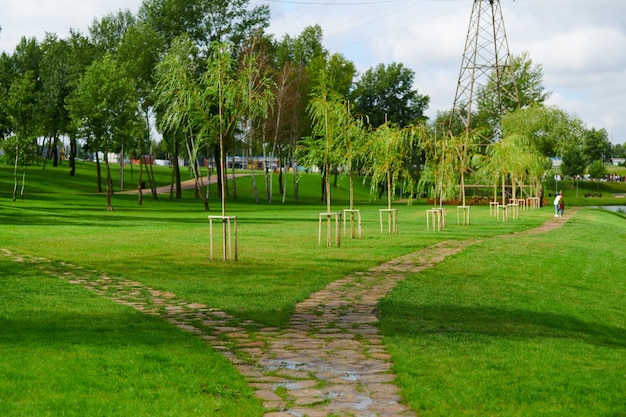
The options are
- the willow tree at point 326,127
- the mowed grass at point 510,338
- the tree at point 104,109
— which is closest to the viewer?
the mowed grass at point 510,338

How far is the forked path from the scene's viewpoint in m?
8.11

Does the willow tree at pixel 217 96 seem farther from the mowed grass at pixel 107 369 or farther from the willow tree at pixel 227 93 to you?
the mowed grass at pixel 107 369

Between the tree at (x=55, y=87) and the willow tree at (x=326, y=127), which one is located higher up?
the tree at (x=55, y=87)

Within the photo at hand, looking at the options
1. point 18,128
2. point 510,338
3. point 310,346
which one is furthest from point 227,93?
point 18,128

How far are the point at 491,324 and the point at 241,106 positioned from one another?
11.0 metres

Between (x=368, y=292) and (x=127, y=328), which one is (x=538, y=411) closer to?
(x=127, y=328)

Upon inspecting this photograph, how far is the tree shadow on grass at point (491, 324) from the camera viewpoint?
1190 centimetres

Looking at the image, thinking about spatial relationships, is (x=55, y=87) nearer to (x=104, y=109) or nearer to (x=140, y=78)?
(x=140, y=78)

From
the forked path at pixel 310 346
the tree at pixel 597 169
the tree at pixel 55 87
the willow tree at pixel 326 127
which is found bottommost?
the forked path at pixel 310 346

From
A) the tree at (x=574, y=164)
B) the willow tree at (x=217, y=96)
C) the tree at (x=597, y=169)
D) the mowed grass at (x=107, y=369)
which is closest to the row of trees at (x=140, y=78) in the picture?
the willow tree at (x=217, y=96)

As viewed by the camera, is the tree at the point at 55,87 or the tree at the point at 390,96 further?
the tree at the point at 390,96

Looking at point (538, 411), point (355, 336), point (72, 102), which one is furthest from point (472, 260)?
point (72, 102)

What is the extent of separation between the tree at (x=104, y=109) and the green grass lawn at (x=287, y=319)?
84.5 ft

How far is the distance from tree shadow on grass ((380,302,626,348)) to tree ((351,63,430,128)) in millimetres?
97488
